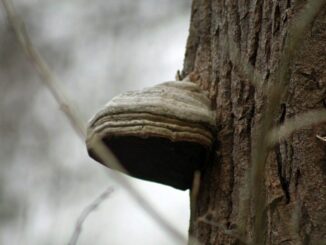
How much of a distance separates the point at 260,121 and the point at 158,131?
0.32 metres

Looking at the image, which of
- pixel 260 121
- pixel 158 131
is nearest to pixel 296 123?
pixel 260 121

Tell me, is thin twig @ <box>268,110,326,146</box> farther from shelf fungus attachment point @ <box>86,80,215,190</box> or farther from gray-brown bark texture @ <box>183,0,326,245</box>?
shelf fungus attachment point @ <box>86,80,215,190</box>

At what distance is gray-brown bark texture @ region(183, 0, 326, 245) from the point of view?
247 centimetres

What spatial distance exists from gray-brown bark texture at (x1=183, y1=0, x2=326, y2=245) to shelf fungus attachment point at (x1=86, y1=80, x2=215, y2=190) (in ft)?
0.25

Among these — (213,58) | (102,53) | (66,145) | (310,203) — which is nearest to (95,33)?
(102,53)

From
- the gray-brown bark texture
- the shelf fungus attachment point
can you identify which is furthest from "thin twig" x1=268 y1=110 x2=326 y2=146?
the shelf fungus attachment point

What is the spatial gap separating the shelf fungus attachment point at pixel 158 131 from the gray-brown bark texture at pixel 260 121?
75 millimetres

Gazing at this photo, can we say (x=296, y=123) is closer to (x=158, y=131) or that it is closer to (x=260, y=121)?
(x=260, y=121)

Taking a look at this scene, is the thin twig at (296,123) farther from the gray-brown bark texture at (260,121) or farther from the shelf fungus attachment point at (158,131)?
the shelf fungus attachment point at (158,131)

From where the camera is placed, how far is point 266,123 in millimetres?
1823

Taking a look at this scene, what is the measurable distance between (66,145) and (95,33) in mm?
1488

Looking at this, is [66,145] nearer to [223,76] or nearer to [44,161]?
[44,161]

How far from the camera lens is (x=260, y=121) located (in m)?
2.65

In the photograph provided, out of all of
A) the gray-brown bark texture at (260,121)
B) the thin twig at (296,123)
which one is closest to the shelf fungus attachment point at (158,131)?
the gray-brown bark texture at (260,121)
